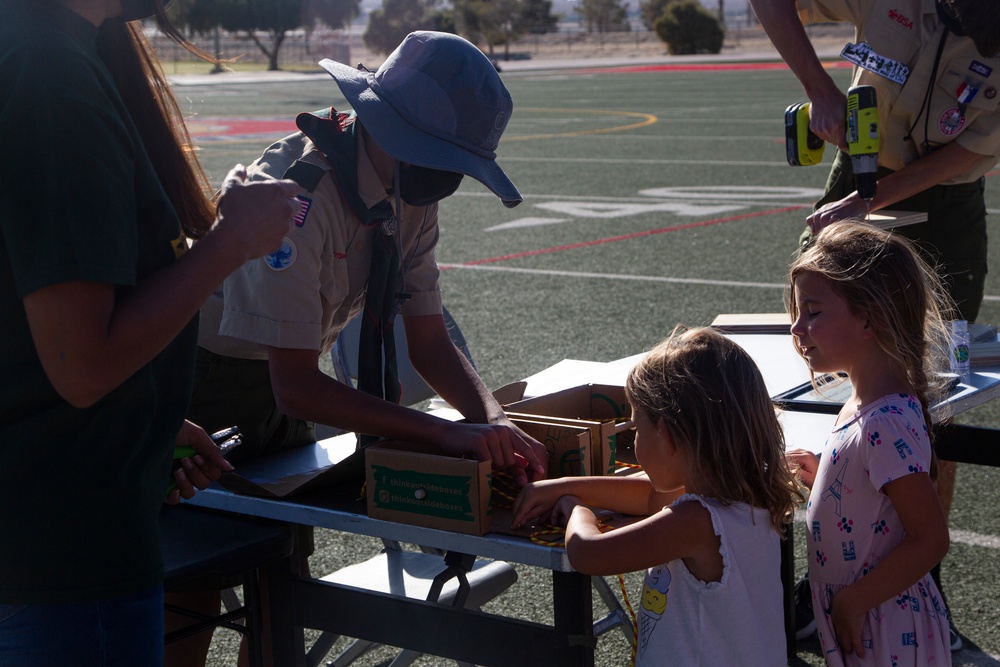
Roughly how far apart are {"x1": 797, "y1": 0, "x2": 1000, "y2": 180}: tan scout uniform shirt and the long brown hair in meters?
2.47

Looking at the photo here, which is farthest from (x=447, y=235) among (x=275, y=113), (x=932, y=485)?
(x=275, y=113)

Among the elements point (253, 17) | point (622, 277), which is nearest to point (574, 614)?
point (622, 277)

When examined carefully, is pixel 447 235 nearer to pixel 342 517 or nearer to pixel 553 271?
pixel 553 271

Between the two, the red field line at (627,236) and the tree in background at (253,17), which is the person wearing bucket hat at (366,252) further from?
the tree in background at (253,17)

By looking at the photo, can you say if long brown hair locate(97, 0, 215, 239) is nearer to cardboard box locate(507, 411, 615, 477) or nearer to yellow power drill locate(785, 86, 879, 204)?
cardboard box locate(507, 411, 615, 477)

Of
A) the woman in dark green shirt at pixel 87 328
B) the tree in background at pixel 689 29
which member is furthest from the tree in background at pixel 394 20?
the woman in dark green shirt at pixel 87 328

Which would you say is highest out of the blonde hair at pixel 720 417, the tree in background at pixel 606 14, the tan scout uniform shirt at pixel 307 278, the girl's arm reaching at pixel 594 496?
the tree in background at pixel 606 14

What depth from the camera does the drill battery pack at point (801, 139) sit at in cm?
372

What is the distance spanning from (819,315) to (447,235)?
7.62m

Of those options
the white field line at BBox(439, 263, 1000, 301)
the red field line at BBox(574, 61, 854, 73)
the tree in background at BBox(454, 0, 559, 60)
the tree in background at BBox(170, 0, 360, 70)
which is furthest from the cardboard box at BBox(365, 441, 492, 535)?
the tree in background at BBox(454, 0, 559, 60)

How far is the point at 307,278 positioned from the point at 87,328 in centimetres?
88

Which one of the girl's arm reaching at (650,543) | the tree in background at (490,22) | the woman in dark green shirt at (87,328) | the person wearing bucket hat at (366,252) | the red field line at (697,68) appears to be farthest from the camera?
the tree in background at (490,22)

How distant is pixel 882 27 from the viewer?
140 inches

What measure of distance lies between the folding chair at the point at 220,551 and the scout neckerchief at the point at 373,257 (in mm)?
293
